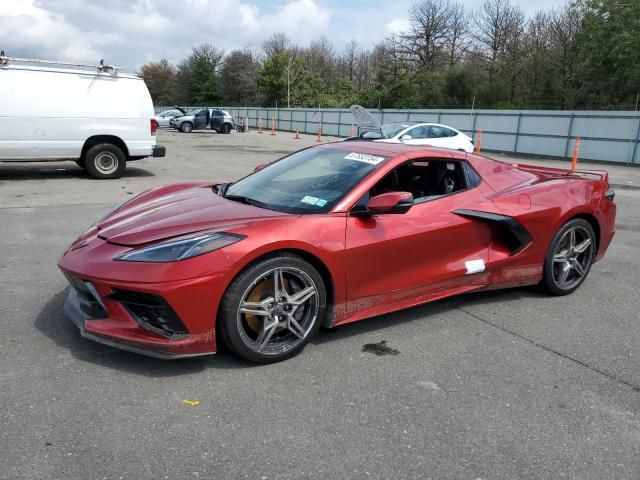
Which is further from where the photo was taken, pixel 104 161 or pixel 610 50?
pixel 610 50

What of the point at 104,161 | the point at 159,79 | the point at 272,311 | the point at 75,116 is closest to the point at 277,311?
the point at 272,311

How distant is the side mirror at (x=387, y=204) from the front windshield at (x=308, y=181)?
0.66 feet

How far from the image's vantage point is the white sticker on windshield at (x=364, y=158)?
154 inches

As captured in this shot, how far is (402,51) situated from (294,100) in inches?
568

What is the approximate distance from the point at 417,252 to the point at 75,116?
9.27 metres

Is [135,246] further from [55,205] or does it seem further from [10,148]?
[10,148]

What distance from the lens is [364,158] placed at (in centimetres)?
402

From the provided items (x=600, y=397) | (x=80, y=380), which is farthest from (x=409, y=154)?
(x=80, y=380)

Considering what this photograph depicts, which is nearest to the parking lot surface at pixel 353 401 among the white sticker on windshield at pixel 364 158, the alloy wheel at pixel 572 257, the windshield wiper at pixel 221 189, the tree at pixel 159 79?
the alloy wheel at pixel 572 257

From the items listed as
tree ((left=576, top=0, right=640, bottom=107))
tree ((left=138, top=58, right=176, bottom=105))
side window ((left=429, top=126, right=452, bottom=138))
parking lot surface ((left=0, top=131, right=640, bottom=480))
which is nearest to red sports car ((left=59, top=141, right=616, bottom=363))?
parking lot surface ((left=0, top=131, right=640, bottom=480))

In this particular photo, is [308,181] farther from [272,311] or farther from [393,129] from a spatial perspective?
[393,129]

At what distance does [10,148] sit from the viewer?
33.7 ft

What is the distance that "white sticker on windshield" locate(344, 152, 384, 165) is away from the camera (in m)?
3.92

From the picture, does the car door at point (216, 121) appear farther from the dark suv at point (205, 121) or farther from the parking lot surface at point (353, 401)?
the parking lot surface at point (353, 401)
